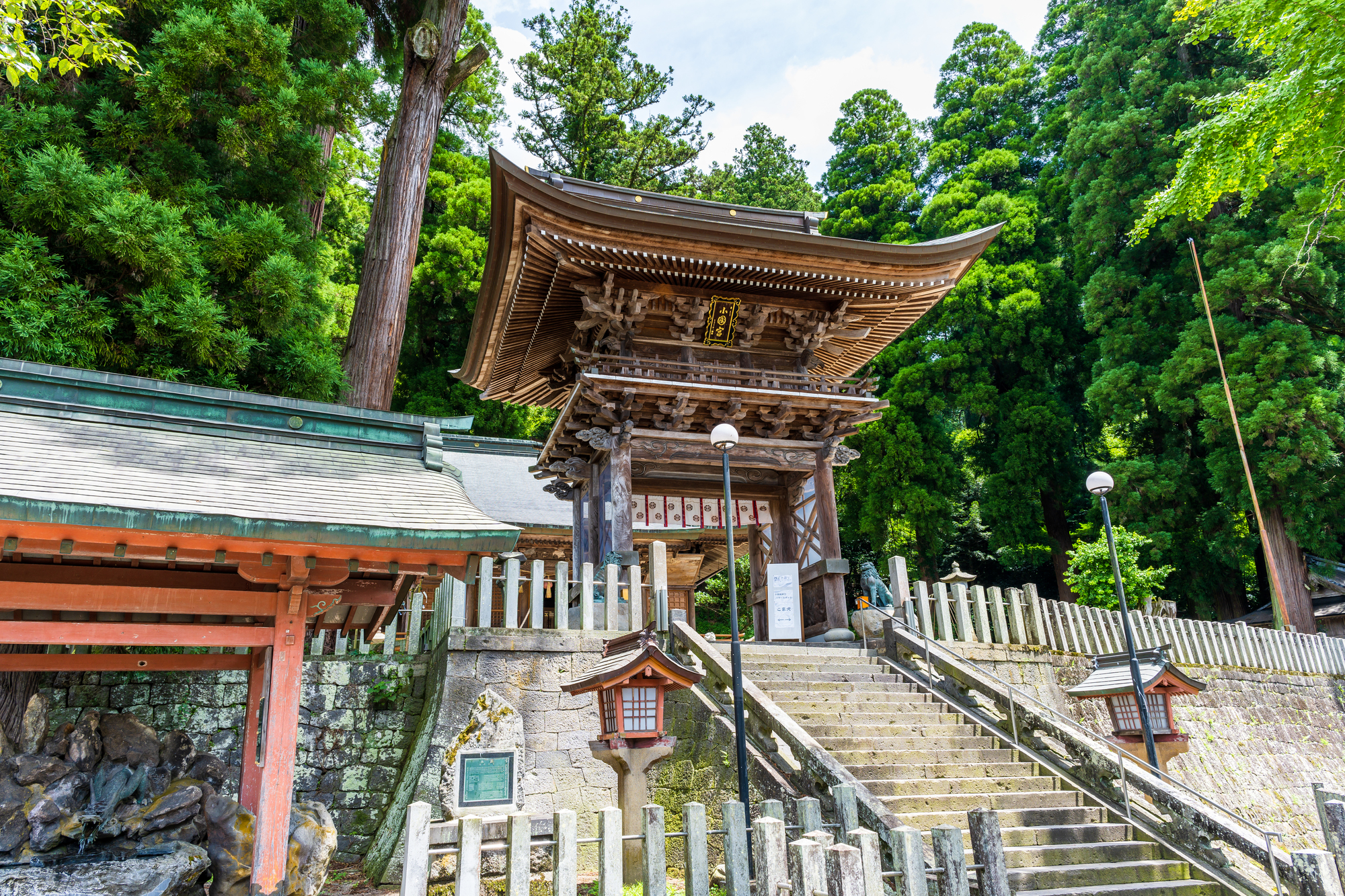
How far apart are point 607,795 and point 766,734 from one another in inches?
77.5

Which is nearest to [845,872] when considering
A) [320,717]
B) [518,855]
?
[518,855]

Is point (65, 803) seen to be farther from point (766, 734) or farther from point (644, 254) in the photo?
point (644, 254)

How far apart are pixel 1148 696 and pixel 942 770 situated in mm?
2286

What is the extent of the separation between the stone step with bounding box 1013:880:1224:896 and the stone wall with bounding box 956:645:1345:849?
415 cm

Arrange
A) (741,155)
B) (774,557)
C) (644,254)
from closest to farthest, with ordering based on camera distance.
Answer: (644,254) → (774,557) → (741,155)

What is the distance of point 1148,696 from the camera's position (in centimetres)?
757

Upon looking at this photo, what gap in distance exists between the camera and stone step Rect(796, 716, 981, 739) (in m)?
7.30

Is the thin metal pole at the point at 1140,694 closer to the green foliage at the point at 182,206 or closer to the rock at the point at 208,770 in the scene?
the rock at the point at 208,770

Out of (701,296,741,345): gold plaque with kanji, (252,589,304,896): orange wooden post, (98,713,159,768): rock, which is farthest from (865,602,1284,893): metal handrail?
(98,713,159,768): rock

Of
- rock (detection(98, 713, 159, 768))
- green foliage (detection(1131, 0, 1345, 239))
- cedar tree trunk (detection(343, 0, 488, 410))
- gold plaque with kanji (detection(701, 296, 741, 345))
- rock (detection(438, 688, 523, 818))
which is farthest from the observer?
cedar tree trunk (detection(343, 0, 488, 410))

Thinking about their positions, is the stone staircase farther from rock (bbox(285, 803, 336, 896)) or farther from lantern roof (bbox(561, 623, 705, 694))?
rock (bbox(285, 803, 336, 896))

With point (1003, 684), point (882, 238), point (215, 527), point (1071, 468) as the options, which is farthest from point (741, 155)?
point (215, 527)

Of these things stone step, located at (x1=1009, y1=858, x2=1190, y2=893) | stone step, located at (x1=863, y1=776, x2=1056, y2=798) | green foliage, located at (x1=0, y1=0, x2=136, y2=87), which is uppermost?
green foliage, located at (x1=0, y1=0, x2=136, y2=87)

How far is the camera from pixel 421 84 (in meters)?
13.0
